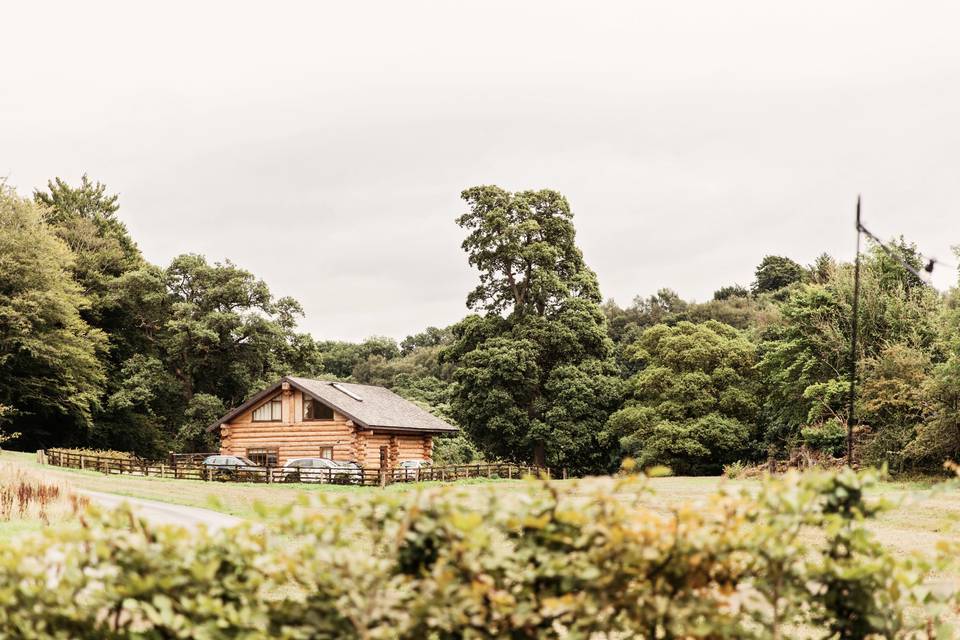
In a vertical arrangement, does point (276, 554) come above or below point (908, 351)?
below

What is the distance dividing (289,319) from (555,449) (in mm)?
20491

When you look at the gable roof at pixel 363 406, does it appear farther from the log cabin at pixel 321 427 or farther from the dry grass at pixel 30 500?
the dry grass at pixel 30 500

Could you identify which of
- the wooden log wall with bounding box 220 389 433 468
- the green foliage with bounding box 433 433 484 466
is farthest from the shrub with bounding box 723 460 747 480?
the green foliage with bounding box 433 433 484 466

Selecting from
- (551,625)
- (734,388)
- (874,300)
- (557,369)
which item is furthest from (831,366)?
(551,625)

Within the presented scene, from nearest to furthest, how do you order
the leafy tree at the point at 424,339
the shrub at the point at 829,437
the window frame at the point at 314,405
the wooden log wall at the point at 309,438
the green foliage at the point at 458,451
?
the shrub at the point at 829,437 < the wooden log wall at the point at 309,438 < the window frame at the point at 314,405 < the green foliage at the point at 458,451 < the leafy tree at the point at 424,339

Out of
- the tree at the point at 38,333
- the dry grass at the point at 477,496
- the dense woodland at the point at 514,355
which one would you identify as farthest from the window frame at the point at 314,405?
the tree at the point at 38,333

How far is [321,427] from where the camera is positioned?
46.6m

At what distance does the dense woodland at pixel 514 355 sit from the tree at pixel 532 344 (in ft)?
0.41

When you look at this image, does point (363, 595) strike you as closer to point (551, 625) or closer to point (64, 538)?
point (551, 625)

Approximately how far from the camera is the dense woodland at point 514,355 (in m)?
47.2

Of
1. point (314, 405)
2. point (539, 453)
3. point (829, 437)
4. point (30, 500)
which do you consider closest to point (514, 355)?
point (539, 453)

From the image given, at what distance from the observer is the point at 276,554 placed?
3.85 m

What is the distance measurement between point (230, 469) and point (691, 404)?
87.8 ft

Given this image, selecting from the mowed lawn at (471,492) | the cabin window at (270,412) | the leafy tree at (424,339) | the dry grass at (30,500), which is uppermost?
the leafy tree at (424,339)
